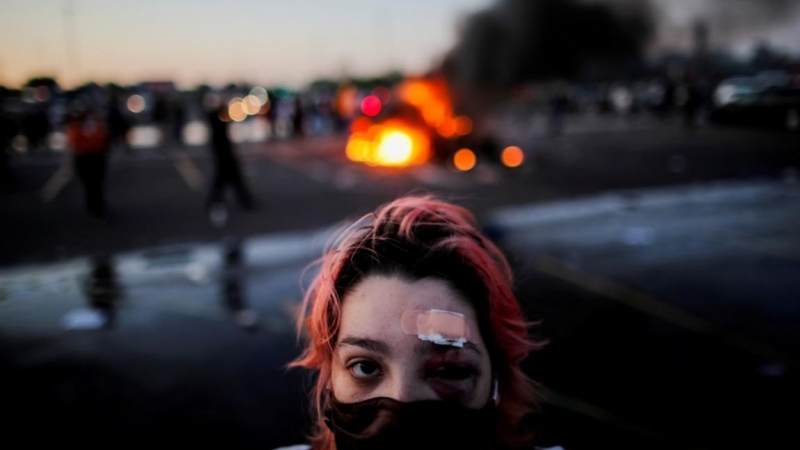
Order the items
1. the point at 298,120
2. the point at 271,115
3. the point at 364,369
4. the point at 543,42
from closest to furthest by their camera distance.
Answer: the point at 364,369 → the point at 543,42 → the point at 298,120 → the point at 271,115

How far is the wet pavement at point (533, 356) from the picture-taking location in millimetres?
3213

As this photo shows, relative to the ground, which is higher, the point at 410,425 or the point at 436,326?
the point at 436,326

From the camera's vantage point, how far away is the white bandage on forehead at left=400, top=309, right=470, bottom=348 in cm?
129

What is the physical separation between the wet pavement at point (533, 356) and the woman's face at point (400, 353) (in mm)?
843

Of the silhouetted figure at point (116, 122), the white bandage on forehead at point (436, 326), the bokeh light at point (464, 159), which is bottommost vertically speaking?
the bokeh light at point (464, 159)

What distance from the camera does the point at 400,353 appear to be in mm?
1308

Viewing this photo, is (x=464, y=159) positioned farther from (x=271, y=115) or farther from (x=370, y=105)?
(x=271, y=115)

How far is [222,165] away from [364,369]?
968 centimetres

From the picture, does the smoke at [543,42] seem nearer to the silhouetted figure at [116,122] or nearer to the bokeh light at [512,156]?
the bokeh light at [512,156]

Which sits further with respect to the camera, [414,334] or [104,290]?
[104,290]

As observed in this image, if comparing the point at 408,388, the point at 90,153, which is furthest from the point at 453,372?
the point at 90,153

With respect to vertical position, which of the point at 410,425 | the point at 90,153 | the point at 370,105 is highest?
the point at 370,105

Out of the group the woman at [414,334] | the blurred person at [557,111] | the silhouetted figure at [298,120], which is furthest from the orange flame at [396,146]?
the woman at [414,334]

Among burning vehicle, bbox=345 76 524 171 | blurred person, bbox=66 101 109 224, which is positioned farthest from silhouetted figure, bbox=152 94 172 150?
blurred person, bbox=66 101 109 224
